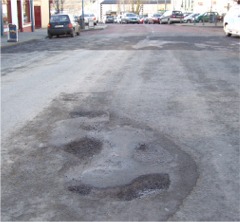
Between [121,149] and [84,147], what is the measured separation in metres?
0.49

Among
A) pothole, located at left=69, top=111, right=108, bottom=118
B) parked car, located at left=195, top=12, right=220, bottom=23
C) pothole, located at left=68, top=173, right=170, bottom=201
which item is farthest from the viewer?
parked car, located at left=195, top=12, right=220, bottom=23

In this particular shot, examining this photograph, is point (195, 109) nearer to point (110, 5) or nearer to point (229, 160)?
point (229, 160)

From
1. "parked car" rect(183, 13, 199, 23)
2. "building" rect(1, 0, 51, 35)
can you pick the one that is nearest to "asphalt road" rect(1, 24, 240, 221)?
"building" rect(1, 0, 51, 35)

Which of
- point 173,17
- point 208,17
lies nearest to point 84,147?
point 208,17

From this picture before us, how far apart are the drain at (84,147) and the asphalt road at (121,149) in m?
0.01

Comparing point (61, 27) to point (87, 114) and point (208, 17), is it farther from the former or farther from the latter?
point (208, 17)

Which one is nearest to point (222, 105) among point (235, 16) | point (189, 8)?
point (235, 16)

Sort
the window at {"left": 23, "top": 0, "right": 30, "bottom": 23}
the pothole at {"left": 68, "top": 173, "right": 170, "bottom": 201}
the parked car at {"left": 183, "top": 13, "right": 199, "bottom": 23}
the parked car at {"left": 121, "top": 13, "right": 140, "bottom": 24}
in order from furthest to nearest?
the parked car at {"left": 121, "top": 13, "right": 140, "bottom": 24}
the parked car at {"left": 183, "top": 13, "right": 199, "bottom": 23}
the window at {"left": 23, "top": 0, "right": 30, "bottom": 23}
the pothole at {"left": 68, "top": 173, "right": 170, "bottom": 201}

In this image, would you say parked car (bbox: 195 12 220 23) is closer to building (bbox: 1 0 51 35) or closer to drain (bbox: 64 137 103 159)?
building (bbox: 1 0 51 35)

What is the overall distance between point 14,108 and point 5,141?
2.01 metres

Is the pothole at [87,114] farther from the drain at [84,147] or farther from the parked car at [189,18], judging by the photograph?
the parked car at [189,18]

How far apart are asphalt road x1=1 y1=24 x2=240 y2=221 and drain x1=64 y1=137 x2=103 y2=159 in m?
0.01

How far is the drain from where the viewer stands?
5.33 m

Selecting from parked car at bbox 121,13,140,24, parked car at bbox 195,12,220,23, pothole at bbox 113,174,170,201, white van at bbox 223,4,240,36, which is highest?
white van at bbox 223,4,240,36
